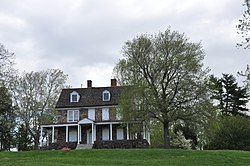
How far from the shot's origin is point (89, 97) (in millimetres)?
42750

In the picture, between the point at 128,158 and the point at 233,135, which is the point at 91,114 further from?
the point at 128,158

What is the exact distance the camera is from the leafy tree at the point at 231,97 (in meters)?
57.6

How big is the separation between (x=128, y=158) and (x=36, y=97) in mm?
25854

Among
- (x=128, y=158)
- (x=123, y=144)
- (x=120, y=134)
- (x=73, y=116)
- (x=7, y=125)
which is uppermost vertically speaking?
(x=73, y=116)

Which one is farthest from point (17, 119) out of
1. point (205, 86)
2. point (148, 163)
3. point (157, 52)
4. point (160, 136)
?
point (148, 163)

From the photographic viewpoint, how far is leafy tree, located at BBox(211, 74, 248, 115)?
5756 cm

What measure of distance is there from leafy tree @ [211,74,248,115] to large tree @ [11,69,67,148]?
25.8 metres

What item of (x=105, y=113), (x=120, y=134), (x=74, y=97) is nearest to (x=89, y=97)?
(x=74, y=97)

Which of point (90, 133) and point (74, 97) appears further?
point (74, 97)

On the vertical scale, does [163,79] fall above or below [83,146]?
above

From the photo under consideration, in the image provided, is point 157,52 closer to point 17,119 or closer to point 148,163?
point 148,163

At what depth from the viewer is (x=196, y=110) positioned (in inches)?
1261

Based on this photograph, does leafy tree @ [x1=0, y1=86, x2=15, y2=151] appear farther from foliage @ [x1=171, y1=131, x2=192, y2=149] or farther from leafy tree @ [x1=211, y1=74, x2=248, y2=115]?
leafy tree @ [x1=211, y1=74, x2=248, y2=115]

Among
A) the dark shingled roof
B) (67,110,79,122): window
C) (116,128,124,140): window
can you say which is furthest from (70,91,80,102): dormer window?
(116,128,124,140): window
